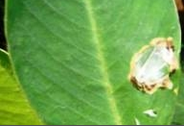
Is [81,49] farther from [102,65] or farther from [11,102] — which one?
[11,102]

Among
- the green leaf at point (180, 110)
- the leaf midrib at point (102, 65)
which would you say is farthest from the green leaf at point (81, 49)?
the green leaf at point (180, 110)

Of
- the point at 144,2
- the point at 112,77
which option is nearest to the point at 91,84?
the point at 112,77

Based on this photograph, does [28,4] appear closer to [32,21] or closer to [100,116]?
[32,21]

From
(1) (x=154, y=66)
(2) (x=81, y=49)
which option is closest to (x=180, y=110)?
(1) (x=154, y=66)

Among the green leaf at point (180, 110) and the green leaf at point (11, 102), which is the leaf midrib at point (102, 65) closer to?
the green leaf at point (11, 102)

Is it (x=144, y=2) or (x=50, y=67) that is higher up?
(x=144, y=2)
